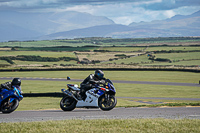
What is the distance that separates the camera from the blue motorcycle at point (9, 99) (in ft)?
57.5

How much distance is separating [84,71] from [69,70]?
4.29m

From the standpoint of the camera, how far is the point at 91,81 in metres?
18.0

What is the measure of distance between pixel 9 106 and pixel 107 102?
5288 mm

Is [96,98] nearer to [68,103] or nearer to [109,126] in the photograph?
[68,103]

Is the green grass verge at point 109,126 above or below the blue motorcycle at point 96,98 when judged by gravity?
below

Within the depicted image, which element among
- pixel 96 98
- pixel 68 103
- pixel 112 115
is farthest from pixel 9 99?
pixel 112 115

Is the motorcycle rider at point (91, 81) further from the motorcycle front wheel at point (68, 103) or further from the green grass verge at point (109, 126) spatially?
the green grass verge at point (109, 126)

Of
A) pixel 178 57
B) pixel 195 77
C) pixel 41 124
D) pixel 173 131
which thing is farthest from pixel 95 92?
pixel 178 57

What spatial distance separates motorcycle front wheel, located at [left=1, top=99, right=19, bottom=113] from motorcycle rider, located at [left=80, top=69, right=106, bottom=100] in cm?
361

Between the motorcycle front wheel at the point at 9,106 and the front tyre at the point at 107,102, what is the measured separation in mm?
4521

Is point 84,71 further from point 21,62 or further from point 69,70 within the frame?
point 21,62

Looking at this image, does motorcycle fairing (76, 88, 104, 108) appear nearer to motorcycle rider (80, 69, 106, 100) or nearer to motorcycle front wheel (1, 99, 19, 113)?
motorcycle rider (80, 69, 106, 100)

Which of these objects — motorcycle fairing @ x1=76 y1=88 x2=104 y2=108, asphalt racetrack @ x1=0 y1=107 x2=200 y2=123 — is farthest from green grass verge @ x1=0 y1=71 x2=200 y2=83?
motorcycle fairing @ x1=76 y1=88 x2=104 y2=108

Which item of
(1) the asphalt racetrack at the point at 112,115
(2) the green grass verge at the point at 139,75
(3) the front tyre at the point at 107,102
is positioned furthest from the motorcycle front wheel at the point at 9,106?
(2) the green grass verge at the point at 139,75
